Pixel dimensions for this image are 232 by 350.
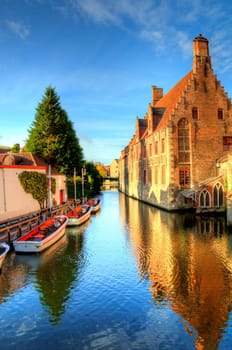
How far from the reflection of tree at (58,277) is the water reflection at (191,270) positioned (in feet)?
11.9

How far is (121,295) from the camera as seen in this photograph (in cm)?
1224

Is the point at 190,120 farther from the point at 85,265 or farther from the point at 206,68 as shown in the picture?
the point at 85,265

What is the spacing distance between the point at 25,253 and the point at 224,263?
1202 cm

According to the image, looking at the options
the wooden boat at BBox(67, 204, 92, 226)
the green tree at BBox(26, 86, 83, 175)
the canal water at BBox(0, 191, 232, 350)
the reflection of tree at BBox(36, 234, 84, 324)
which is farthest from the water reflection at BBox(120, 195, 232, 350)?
the green tree at BBox(26, 86, 83, 175)

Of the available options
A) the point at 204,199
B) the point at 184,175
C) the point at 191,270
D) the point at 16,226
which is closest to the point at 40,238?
the point at 16,226

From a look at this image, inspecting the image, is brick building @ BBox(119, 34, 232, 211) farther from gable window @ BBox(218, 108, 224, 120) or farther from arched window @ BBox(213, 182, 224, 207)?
arched window @ BBox(213, 182, 224, 207)

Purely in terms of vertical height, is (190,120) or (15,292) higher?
(190,120)

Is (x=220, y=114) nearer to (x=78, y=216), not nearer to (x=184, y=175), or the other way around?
(x=184, y=175)

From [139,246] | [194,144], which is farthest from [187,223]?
[194,144]

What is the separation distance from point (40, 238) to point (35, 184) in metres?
12.9

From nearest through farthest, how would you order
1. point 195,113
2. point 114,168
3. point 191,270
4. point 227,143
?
point 191,270 → point 195,113 → point 227,143 → point 114,168

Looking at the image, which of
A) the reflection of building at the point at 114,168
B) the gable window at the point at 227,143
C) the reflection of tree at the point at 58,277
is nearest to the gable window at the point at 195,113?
the gable window at the point at 227,143

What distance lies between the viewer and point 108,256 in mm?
18172

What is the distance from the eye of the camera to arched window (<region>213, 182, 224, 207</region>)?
33906mm
